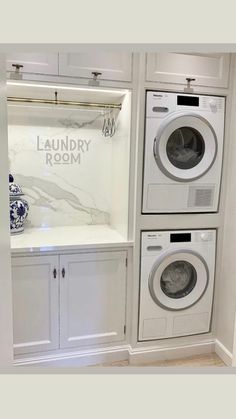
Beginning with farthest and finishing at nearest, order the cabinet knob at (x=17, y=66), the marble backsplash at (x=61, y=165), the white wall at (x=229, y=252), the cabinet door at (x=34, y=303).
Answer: the marble backsplash at (x=61, y=165) < the white wall at (x=229, y=252) < the cabinet door at (x=34, y=303) < the cabinet knob at (x=17, y=66)

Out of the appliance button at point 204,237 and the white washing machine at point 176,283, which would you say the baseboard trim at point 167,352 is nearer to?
the white washing machine at point 176,283

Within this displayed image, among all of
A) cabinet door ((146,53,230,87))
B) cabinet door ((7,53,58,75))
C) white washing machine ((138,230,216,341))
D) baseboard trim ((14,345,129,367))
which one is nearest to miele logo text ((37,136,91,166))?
cabinet door ((7,53,58,75))

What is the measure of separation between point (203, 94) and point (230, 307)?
1.64 m

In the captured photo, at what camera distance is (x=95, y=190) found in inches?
105

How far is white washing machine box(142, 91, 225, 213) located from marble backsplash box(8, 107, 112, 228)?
65 centimetres

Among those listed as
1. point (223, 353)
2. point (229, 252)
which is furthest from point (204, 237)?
point (223, 353)

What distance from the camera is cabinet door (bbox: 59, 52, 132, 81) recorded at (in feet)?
6.26

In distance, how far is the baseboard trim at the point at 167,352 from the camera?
2.28 metres

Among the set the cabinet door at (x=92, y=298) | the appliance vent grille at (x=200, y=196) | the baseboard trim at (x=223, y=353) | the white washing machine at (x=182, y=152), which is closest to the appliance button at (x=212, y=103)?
the white washing machine at (x=182, y=152)

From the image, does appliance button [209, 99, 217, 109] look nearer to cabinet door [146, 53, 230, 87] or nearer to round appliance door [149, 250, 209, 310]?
cabinet door [146, 53, 230, 87]

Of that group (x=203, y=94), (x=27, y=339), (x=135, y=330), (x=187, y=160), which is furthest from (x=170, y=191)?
(x=27, y=339)

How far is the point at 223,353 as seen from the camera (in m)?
2.36

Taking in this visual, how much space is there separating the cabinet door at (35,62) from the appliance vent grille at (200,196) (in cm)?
127

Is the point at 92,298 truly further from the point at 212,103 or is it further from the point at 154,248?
the point at 212,103
